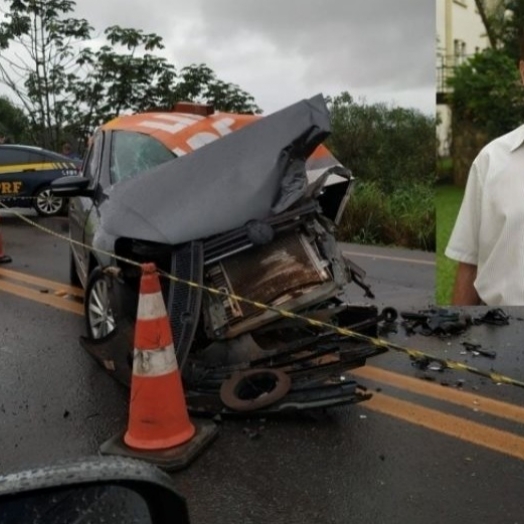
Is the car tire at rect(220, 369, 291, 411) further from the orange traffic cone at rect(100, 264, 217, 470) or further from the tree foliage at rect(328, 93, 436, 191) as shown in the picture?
the tree foliage at rect(328, 93, 436, 191)

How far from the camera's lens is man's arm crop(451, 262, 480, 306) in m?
2.57

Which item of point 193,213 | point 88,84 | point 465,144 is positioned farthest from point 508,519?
point 88,84

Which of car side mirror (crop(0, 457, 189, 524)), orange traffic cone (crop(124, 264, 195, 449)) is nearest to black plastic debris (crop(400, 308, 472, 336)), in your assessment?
orange traffic cone (crop(124, 264, 195, 449))

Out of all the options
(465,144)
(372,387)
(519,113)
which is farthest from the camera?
(372,387)

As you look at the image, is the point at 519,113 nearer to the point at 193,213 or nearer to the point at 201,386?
the point at 193,213

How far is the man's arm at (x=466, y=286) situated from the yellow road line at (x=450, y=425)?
1.29m

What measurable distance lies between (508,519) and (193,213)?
7.19 feet

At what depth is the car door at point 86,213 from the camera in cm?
573

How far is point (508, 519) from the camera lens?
9.92ft

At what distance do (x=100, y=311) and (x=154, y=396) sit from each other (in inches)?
70.7

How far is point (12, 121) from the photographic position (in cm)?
1172

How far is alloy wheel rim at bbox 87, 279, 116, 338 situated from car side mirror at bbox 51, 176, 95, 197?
0.75m

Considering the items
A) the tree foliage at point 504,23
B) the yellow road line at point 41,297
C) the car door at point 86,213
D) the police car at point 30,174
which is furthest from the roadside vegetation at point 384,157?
the police car at point 30,174

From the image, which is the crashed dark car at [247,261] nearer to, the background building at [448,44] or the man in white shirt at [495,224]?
the background building at [448,44]
